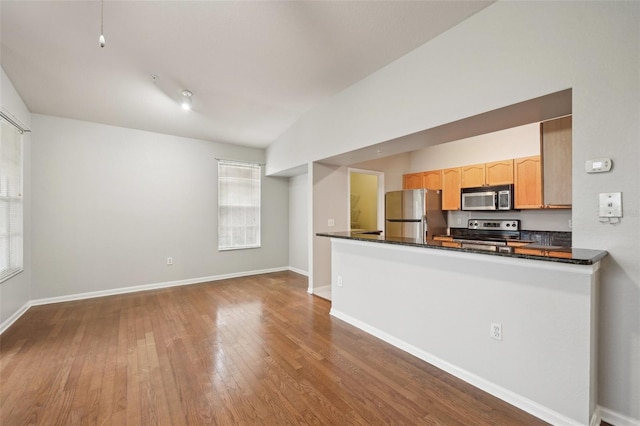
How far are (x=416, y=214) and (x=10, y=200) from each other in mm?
5751

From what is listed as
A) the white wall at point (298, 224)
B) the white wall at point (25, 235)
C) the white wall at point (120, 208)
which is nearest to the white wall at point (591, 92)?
the white wall at point (298, 224)

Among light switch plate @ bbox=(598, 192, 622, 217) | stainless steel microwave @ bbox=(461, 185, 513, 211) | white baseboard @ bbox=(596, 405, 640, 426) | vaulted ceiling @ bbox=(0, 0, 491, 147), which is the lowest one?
white baseboard @ bbox=(596, 405, 640, 426)

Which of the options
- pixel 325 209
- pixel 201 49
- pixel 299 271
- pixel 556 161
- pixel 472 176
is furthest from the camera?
pixel 299 271

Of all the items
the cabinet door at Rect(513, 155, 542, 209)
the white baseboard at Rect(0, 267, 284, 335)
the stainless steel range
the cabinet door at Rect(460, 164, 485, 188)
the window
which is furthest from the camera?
the window

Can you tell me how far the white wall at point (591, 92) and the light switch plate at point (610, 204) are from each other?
0.09ft

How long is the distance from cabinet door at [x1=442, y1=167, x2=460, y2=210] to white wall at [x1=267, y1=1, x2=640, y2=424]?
9.22 feet

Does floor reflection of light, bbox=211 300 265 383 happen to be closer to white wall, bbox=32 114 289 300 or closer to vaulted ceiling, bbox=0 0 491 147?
white wall, bbox=32 114 289 300

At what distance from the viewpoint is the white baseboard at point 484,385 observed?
5.31 ft

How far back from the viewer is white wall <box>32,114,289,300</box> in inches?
153

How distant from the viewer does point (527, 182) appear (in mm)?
3947

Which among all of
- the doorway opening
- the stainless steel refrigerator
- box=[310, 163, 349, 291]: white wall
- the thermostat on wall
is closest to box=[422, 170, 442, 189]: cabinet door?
the stainless steel refrigerator

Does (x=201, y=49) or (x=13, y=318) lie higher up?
(x=201, y=49)

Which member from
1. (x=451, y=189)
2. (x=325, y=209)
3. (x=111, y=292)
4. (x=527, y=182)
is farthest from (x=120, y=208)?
(x=527, y=182)

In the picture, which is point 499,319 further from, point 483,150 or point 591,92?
point 483,150
